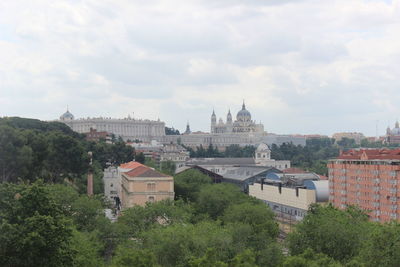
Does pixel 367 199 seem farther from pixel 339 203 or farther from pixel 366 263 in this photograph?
pixel 366 263

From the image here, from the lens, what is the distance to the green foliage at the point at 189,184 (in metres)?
67.0

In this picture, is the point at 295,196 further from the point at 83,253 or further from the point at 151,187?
the point at 83,253

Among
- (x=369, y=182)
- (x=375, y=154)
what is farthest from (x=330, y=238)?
(x=375, y=154)

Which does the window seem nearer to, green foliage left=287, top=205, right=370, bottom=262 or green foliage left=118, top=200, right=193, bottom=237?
green foliage left=118, top=200, right=193, bottom=237

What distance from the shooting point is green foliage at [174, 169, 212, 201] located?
220 feet

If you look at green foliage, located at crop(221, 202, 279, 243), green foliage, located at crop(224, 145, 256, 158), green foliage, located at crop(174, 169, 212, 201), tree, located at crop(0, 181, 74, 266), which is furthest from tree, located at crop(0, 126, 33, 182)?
green foliage, located at crop(224, 145, 256, 158)

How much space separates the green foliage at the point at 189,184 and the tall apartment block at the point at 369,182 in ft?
45.7

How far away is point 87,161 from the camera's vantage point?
63.8 metres

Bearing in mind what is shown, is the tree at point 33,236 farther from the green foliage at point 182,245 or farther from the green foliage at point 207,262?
the green foliage at point 182,245

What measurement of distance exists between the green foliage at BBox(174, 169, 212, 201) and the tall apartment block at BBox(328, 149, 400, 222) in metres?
13.9

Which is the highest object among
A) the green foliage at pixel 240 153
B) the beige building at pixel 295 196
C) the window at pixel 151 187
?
the green foliage at pixel 240 153

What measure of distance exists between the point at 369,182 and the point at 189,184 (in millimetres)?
22475

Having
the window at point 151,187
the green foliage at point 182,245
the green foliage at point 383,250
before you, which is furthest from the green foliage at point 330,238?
the window at point 151,187

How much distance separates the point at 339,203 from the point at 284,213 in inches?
292
